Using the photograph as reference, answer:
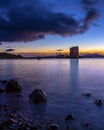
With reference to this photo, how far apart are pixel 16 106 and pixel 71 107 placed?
526 cm

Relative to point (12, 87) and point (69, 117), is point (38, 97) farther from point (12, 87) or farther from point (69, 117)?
point (12, 87)

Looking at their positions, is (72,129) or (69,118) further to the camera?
(69,118)


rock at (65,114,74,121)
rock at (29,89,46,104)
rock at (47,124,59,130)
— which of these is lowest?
rock at (65,114,74,121)

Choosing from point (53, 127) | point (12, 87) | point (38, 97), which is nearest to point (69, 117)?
point (53, 127)

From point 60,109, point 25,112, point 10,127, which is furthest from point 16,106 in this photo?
point 10,127

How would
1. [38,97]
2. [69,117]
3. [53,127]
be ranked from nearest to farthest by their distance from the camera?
[53,127]
[69,117]
[38,97]

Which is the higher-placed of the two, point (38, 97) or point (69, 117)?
point (38, 97)

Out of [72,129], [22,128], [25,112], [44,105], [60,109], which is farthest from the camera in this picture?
[44,105]

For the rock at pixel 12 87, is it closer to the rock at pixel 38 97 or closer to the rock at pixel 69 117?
the rock at pixel 38 97

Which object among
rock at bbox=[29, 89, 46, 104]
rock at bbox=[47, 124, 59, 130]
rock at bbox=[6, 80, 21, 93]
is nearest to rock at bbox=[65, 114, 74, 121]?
rock at bbox=[47, 124, 59, 130]

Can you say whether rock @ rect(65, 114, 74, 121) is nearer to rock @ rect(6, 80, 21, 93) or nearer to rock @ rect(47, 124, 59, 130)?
rock @ rect(47, 124, 59, 130)

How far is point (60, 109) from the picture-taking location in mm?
22094

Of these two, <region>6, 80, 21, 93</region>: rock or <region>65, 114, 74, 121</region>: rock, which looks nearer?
<region>65, 114, 74, 121</region>: rock

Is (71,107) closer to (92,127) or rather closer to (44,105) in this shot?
(44,105)
